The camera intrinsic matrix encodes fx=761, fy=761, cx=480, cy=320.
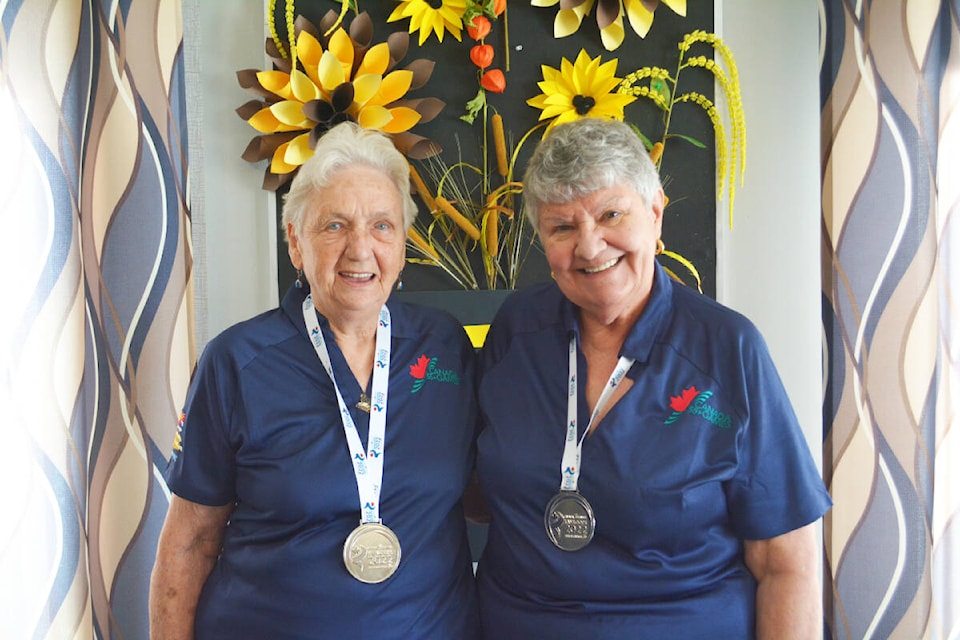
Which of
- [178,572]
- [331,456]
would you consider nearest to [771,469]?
[331,456]

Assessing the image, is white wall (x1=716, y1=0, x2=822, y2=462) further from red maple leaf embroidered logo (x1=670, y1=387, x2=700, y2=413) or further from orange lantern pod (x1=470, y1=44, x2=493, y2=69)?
red maple leaf embroidered logo (x1=670, y1=387, x2=700, y2=413)

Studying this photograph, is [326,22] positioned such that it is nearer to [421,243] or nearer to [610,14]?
[421,243]

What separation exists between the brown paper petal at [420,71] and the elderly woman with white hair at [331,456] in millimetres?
716

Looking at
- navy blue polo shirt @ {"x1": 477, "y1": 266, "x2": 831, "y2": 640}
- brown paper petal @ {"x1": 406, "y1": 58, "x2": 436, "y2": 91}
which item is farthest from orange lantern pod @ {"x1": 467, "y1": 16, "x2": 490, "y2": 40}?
navy blue polo shirt @ {"x1": 477, "y1": 266, "x2": 831, "y2": 640}

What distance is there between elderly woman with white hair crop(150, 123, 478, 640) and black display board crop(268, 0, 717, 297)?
76cm

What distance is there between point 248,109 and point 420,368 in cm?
111

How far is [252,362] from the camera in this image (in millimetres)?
1429

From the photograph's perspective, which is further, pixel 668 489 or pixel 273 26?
pixel 273 26

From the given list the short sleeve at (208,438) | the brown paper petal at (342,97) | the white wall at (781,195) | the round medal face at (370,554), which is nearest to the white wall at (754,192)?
the white wall at (781,195)

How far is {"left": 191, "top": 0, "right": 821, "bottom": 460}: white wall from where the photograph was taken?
219cm

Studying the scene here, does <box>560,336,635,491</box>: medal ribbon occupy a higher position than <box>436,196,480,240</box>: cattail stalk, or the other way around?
<box>436,196,480,240</box>: cattail stalk

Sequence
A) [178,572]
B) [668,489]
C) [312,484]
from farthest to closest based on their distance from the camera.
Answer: [178,572]
[312,484]
[668,489]

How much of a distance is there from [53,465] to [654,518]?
1.49 metres

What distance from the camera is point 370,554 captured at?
4.36 ft
